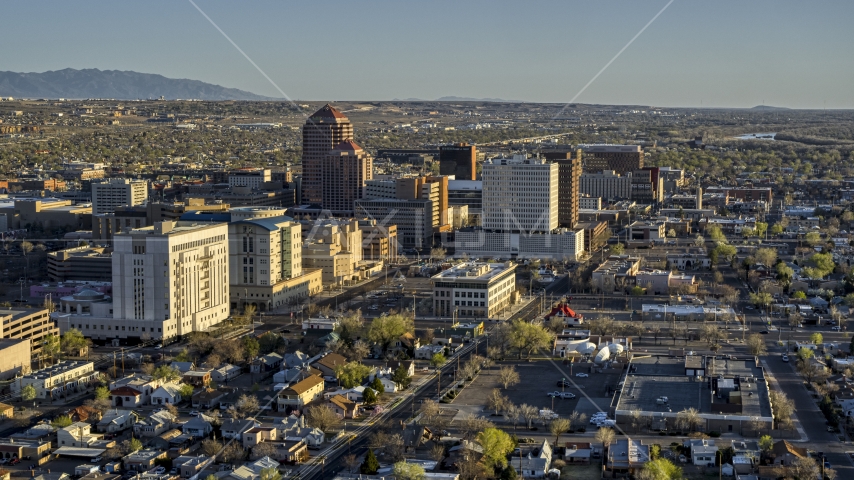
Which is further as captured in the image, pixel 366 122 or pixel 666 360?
pixel 366 122

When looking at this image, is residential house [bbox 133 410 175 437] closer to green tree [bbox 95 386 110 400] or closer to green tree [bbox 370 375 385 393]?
green tree [bbox 95 386 110 400]

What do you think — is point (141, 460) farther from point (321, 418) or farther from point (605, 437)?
point (605, 437)

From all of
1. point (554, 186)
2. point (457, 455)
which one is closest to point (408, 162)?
point (554, 186)

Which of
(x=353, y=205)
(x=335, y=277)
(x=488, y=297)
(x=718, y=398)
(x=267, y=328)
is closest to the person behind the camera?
(x=718, y=398)

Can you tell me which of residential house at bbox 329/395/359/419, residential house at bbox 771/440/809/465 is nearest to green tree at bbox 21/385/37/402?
residential house at bbox 329/395/359/419

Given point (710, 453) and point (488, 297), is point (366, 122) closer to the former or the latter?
point (488, 297)

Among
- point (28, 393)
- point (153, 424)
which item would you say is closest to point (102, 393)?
point (28, 393)

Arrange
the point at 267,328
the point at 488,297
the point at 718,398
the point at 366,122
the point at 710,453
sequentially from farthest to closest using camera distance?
the point at 366,122 → the point at 488,297 → the point at 267,328 → the point at 718,398 → the point at 710,453
